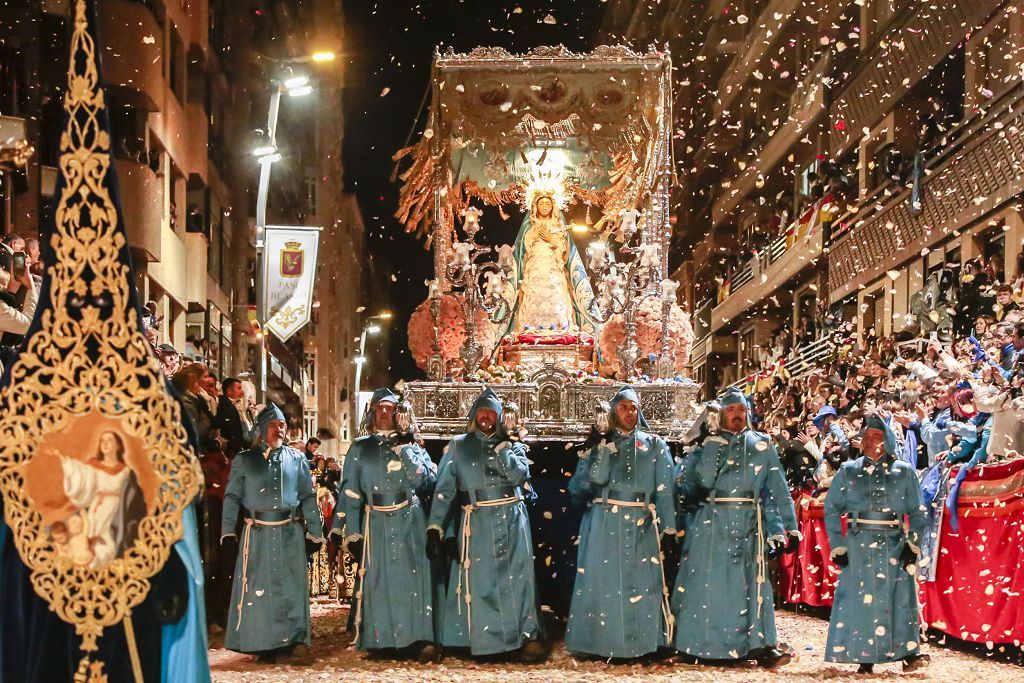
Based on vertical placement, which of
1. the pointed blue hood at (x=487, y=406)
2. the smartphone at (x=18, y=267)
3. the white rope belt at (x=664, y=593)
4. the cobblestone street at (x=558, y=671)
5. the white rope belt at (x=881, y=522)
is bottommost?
the cobblestone street at (x=558, y=671)

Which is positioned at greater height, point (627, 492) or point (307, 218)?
point (307, 218)

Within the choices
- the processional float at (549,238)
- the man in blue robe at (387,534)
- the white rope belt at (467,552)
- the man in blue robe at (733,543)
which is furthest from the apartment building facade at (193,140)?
the man in blue robe at (733,543)

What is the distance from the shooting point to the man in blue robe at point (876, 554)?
9531 millimetres

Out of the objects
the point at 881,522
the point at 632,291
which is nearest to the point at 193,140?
the point at 632,291

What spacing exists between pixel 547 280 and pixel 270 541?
567 centimetres

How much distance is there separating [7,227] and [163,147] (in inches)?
309

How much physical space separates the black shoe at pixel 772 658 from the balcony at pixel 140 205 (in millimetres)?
15631

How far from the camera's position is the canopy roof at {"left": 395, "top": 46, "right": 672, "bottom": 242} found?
46.9 feet

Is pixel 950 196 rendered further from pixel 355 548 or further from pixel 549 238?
pixel 355 548

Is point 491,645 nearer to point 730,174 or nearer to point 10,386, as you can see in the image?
point 10,386

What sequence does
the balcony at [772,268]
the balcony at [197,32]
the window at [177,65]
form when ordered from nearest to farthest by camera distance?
the window at [177,65] → the balcony at [197,32] → the balcony at [772,268]

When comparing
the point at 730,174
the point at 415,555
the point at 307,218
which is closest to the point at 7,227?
the point at 415,555

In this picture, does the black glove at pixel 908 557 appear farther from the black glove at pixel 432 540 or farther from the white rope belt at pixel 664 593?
the black glove at pixel 432 540

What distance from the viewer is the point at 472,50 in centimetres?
1425
